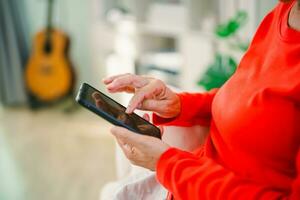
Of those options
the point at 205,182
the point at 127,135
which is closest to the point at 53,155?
the point at 127,135

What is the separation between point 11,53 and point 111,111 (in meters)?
2.32

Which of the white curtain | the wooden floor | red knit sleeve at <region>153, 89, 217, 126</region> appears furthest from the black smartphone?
the white curtain

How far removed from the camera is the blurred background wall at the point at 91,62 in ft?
6.16

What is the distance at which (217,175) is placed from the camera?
746 mm

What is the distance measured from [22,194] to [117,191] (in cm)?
118

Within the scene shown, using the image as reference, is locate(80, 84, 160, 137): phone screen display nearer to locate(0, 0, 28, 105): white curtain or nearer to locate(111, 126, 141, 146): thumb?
Answer: locate(111, 126, 141, 146): thumb

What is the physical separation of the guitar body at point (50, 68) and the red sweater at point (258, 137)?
7.32ft

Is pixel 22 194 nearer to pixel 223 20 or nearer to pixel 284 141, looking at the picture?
pixel 223 20

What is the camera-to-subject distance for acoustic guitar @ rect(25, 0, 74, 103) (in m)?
2.94

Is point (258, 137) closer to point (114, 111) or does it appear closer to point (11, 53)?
point (114, 111)

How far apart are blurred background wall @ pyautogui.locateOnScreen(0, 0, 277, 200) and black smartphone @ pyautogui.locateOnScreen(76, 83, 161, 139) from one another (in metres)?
0.55

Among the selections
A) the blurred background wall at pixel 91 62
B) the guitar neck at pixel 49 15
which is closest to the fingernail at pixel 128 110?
the blurred background wall at pixel 91 62

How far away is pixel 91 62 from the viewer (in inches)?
119

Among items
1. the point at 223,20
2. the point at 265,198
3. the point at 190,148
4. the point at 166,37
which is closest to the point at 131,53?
the point at 166,37
